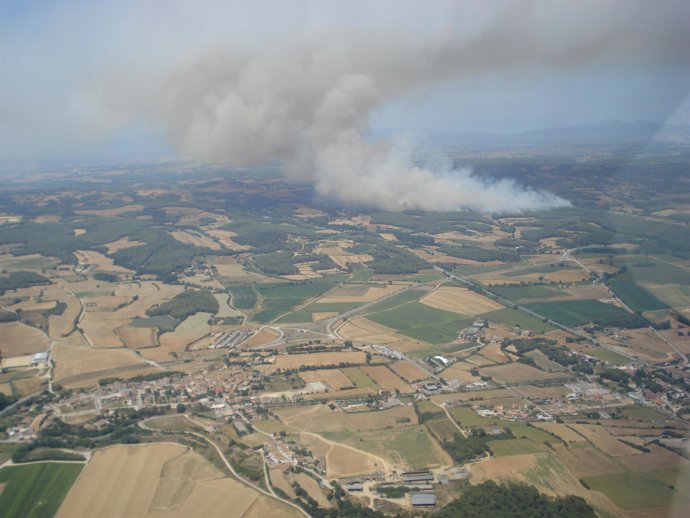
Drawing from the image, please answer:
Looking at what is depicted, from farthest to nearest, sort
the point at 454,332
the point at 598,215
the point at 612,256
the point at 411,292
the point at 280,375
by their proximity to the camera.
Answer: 1. the point at 598,215
2. the point at 612,256
3. the point at 411,292
4. the point at 454,332
5. the point at 280,375

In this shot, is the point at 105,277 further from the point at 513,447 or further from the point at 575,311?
the point at 513,447

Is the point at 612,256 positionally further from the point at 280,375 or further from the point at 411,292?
the point at 280,375

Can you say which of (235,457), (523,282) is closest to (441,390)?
(235,457)

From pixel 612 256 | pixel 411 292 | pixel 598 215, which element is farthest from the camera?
pixel 598 215

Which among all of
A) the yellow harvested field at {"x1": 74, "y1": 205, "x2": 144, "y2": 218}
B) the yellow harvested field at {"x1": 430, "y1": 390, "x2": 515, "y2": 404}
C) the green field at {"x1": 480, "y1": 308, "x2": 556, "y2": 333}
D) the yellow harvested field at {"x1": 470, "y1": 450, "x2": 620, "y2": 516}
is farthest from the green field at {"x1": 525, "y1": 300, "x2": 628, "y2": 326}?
the yellow harvested field at {"x1": 74, "y1": 205, "x2": 144, "y2": 218}

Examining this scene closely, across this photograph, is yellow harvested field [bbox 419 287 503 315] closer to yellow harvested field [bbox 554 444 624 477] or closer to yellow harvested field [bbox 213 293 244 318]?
yellow harvested field [bbox 213 293 244 318]

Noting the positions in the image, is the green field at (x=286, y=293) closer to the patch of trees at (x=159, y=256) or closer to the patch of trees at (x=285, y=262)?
the patch of trees at (x=285, y=262)

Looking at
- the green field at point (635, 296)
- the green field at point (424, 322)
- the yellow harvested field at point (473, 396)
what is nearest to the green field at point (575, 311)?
the green field at point (635, 296)

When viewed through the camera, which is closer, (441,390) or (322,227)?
(441,390)
